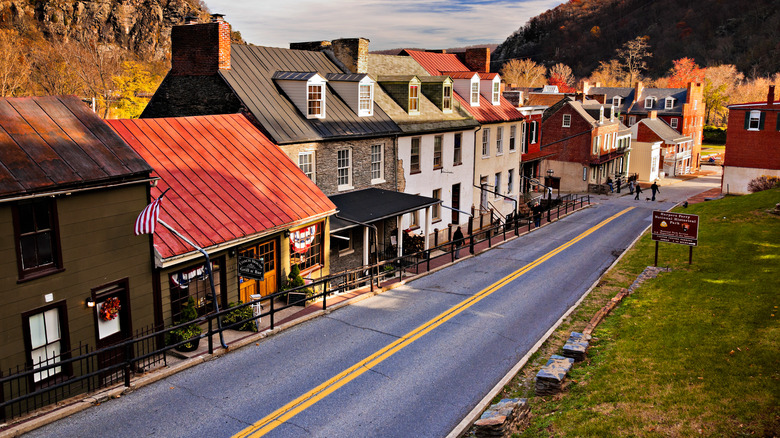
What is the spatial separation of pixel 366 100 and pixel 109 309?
56.4ft

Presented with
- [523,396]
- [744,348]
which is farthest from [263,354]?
[744,348]

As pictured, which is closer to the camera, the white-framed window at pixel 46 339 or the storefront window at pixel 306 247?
the white-framed window at pixel 46 339

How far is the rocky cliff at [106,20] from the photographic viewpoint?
103 metres

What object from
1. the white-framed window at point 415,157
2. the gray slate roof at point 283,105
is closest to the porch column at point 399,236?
the white-framed window at point 415,157

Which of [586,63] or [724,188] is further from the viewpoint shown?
[586,63]

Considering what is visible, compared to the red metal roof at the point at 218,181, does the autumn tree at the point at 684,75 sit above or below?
above

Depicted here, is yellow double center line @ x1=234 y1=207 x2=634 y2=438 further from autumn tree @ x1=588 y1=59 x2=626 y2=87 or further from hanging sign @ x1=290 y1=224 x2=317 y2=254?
autumn tree @ x1=588 y1=59 x2=626 y2=87

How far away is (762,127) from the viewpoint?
47812 mm

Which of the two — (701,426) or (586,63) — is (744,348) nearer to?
(701,426)

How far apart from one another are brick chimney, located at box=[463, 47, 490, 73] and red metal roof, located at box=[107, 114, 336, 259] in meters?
27.1

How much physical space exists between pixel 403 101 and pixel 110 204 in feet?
64.9

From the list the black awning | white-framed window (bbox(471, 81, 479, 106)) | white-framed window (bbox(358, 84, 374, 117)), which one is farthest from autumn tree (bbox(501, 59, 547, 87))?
the black awning

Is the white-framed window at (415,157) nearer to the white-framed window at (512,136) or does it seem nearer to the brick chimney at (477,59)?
the white-framed window at (512,136)

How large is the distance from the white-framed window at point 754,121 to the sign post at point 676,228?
109ft
